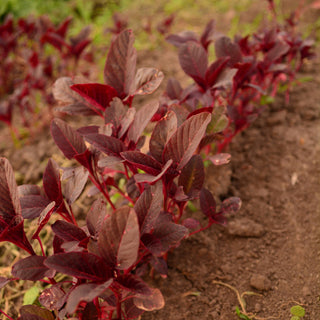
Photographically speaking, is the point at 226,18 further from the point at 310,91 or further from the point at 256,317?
the point at 256,317

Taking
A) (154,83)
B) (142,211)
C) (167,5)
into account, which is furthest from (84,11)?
(142,211)

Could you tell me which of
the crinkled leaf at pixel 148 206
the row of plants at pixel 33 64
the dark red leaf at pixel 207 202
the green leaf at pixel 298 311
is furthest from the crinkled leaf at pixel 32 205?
the row of plants at pixel 33 64

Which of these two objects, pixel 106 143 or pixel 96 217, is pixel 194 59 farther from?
pixel 96 217

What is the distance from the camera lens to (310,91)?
2549 millimetres

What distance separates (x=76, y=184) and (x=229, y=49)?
110 centimetres

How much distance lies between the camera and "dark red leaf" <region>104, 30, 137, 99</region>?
1321 mm

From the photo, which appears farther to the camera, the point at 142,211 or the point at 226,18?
the point at 226,18

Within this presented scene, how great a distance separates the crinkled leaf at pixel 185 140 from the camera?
3.35ft

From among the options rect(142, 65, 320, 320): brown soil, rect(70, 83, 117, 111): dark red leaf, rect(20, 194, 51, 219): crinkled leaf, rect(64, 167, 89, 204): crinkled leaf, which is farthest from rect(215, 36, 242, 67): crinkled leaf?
rect(20, 194, 51, 219): crinkled leaf

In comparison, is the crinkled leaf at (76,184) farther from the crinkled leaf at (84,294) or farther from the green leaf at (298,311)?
the green leaf at (298,311)

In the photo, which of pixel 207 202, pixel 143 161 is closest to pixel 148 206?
pixel 143 161

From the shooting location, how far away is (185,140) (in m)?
1.06

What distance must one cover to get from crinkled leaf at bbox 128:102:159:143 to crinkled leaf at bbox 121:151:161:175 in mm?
114

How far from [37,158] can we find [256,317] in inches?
72.2
